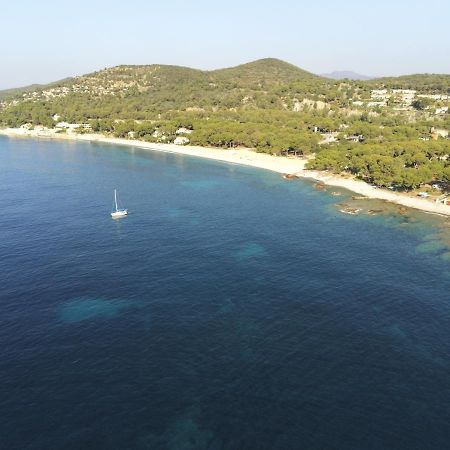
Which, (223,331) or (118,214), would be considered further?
(118,214)

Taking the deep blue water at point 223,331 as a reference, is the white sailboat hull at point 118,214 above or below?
above

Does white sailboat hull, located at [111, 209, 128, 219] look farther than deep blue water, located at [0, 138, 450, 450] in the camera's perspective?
Yes

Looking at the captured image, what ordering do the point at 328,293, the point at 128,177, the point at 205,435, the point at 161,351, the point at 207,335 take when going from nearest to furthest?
the point at 205,435, the point at 161,351, the point at 207,335, the point at 328,293, the point at 128,177

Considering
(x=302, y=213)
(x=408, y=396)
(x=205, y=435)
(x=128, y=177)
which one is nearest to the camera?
(x=205, y=435)

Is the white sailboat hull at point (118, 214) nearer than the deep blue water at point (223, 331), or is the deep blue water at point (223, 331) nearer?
the deep blue water at point (223, 331)

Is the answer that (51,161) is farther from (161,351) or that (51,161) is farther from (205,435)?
(205,435)

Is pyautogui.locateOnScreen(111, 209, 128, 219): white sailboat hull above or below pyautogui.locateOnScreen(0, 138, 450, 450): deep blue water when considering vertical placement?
above

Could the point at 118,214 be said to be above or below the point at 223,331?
above

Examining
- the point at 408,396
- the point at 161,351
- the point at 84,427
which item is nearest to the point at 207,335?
the point at 161,351
